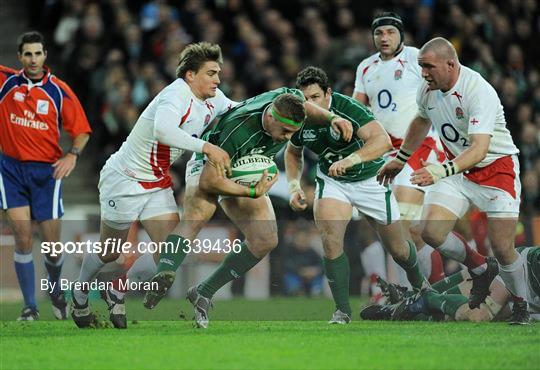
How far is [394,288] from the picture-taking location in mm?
11203

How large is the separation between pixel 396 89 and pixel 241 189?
282 centimetres

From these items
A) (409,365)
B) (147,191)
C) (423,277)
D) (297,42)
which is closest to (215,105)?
(147,191)

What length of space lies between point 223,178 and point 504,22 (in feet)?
35.1

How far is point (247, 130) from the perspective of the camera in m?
9.55

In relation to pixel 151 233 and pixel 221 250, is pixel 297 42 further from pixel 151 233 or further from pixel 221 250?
pixel 151 233

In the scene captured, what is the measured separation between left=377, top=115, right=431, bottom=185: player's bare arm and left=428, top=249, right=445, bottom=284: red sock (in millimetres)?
1290

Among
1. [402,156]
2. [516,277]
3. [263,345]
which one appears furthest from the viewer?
[402,156]

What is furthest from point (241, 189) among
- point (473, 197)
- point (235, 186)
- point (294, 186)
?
point (473, 197)

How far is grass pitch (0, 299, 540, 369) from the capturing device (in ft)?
24.8

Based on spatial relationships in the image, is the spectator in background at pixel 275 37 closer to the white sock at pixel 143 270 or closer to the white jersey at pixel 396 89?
the white jersey at pixel 396 89

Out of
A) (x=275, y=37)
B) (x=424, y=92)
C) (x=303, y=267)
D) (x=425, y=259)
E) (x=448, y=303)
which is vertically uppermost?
(x=275, y=37)

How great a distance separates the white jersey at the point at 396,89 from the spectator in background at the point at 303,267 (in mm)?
2842

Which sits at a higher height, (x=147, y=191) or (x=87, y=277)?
(x=147, y=191)

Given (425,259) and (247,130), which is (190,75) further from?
(425,259)
